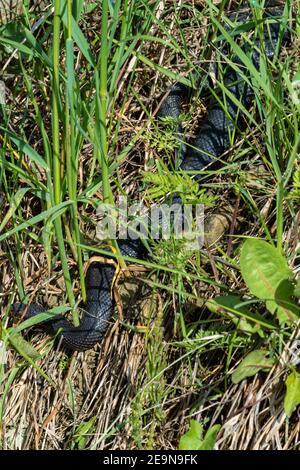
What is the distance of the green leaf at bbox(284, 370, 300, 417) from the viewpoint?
2188 millimetres

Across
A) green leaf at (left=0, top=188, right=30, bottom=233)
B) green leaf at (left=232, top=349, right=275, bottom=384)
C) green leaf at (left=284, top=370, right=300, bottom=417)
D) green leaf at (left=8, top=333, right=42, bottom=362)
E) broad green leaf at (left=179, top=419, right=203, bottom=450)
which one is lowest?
broad green leaf at (left=179, top=419, right=203, bottom=450)

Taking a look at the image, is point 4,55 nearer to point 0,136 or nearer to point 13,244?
point 0,136

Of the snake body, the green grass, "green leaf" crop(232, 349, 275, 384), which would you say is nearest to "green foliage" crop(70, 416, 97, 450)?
the green grass

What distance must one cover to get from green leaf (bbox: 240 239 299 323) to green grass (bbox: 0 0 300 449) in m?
0.03

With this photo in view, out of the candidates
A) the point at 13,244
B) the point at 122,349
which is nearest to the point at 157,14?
the point at 13,244

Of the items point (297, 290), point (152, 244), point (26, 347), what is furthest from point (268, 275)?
point (26, 347)

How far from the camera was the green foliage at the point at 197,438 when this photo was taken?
7.32 feet

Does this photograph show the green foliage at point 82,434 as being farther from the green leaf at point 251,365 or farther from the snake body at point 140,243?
the green leaf at point 251,365

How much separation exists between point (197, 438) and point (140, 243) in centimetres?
93

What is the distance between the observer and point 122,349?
8.89 feet

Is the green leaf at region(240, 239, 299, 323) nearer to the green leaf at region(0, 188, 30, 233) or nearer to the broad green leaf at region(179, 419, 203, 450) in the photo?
the broad green leaf at region(179, 419, 203, 450)

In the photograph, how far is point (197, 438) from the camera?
2271 mm

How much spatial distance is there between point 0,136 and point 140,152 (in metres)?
0.53

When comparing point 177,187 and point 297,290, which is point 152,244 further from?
point 297,290
